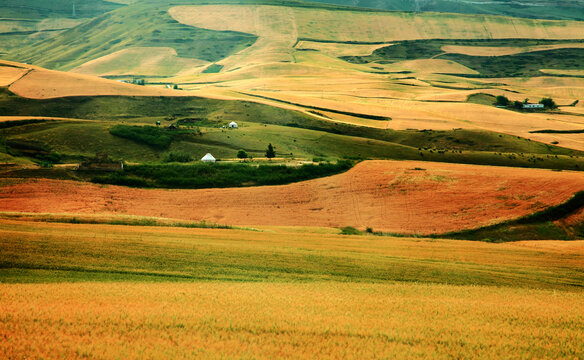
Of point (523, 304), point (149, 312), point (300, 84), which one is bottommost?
point (300, 84)

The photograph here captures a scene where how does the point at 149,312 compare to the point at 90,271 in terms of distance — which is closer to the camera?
the point at 149,312

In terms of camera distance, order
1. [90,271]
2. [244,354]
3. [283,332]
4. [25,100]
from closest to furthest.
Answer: [244,354]
[283,332]
[90,271]
[25,100]

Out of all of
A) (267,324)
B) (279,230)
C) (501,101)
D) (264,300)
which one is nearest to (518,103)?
(501,101)

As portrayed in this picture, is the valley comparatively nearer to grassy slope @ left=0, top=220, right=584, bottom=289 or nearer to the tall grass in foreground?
the tall grass in foreground

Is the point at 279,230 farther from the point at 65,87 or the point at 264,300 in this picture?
the point at 65,87

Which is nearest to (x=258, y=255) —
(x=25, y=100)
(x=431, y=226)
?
(x=431, y=226)

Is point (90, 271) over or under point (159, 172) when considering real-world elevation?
over

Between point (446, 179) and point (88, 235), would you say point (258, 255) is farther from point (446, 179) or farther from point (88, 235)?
point (446, 179)


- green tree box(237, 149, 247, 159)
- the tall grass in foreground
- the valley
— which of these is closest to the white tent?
the valley
